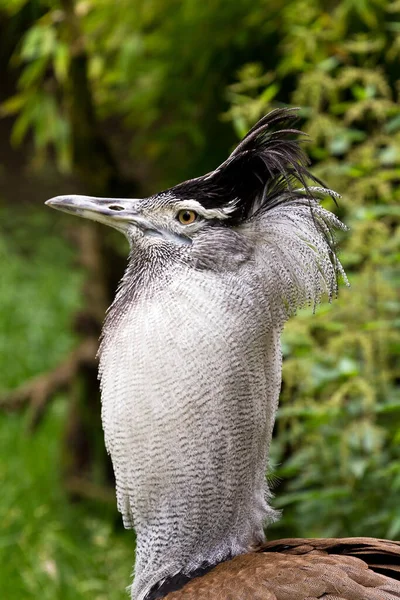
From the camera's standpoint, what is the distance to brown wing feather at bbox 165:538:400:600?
68.4 inches

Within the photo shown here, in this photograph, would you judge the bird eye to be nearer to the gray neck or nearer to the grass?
the gray neck

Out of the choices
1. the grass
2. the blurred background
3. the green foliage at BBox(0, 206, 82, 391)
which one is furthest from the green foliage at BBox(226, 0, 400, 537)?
the green foliage at BBox(0, 206, 82, 391)

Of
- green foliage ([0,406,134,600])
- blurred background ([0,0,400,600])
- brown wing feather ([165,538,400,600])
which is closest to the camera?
brown wing feather ([165,538,400,600])

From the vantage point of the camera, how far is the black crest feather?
1.97 m

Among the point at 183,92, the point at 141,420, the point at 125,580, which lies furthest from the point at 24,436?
the point at 141,420

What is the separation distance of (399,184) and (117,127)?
106 inches

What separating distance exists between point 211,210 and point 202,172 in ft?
6.90

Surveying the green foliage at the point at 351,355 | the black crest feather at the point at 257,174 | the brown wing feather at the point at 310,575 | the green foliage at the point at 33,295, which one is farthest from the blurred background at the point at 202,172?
the black crest feather at the point at 257,174

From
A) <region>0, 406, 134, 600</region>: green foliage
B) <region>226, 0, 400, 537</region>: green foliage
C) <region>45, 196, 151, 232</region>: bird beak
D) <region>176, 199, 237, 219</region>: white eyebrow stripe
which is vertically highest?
<region>45, 196, 151, 232</region>: bird beak

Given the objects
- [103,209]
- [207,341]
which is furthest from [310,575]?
[103,209]

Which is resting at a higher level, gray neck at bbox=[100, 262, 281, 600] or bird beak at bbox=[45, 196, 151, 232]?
bird beak at bbox=[45, 196, 151, 232]

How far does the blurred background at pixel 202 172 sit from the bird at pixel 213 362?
76cm

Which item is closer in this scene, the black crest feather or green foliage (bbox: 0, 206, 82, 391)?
the black crest feather

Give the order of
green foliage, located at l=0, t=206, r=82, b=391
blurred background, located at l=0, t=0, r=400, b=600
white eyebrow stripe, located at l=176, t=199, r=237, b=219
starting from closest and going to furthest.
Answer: white eyebrow stripe, located at l=176, t=199, r=237, b=219
blurred background, located at l=0, t=0, r=400, b=600
green foliage, located at l=0, t=206, r=82, b=391
